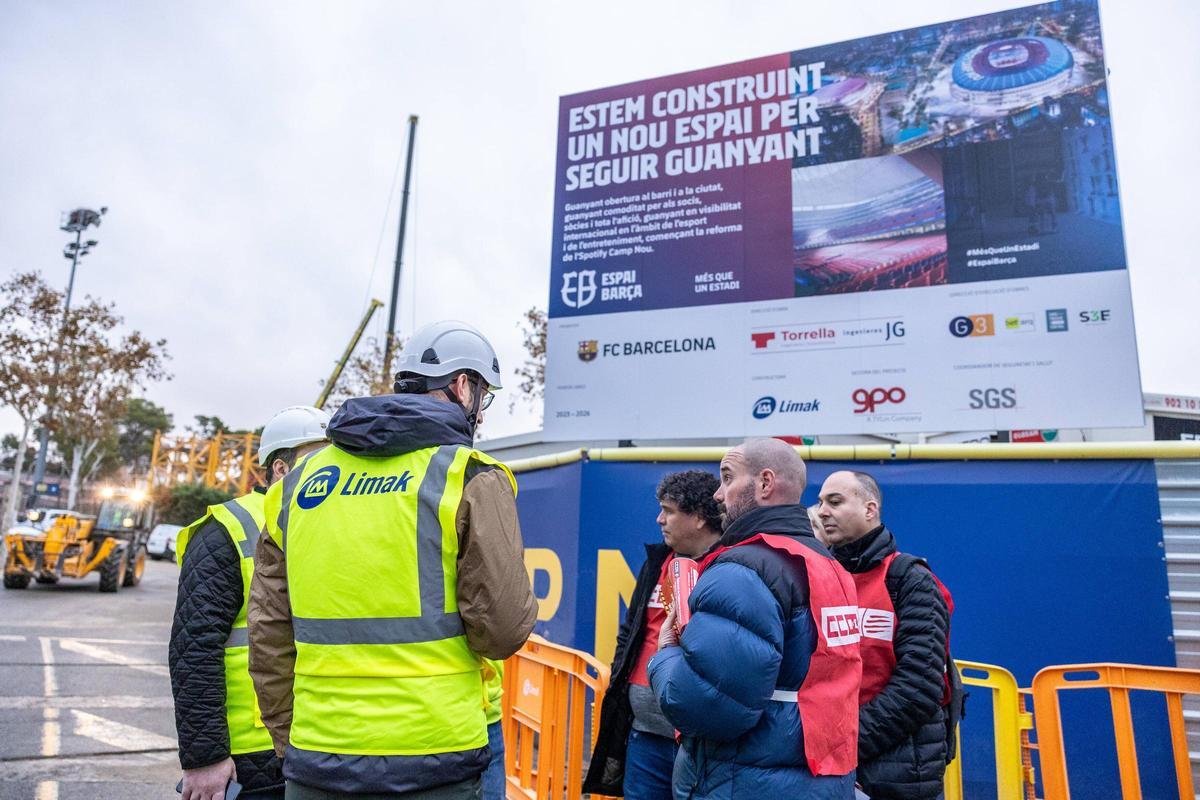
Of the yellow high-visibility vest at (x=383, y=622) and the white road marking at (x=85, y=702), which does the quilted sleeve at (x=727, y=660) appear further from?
the white road marking at (x=85, y=702)

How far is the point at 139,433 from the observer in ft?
238

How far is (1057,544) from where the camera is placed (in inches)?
214

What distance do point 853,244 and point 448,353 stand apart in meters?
5.61

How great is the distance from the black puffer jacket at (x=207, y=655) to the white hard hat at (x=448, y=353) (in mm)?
810

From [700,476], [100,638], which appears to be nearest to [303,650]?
[700,476]

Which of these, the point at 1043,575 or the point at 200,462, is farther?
the point at 200,462

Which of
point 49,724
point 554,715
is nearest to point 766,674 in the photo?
point 554,715

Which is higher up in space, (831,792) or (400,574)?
(400,574)

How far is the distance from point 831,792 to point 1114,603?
406 centimetres

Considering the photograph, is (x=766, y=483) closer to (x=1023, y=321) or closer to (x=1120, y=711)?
(x=1120, y=711)

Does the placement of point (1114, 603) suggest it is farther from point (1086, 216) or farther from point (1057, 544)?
point (1086, 216)

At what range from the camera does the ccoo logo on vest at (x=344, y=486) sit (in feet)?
6.40

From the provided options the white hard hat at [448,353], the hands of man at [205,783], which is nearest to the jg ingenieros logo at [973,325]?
the white hard hat at [448,353]

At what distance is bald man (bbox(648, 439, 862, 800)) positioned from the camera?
2084mm
